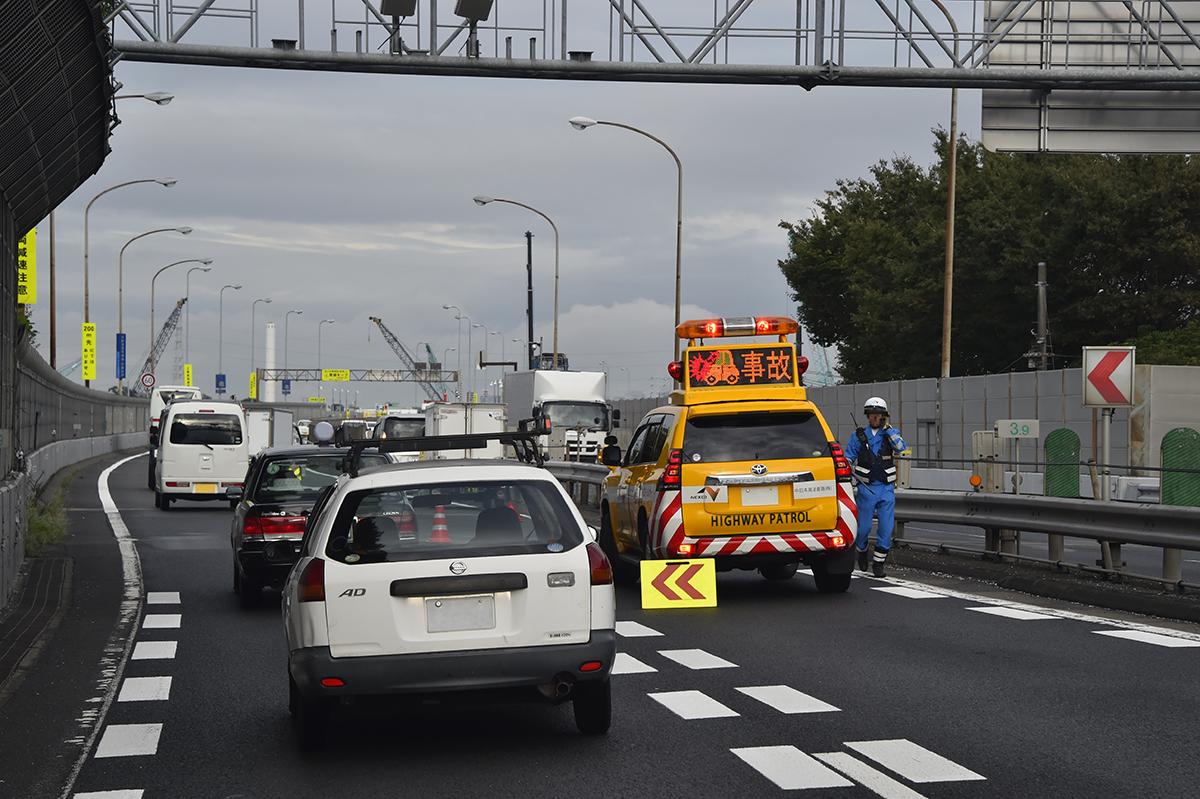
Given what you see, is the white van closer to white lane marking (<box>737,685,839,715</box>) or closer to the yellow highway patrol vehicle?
the yellow highway patrol vehicle

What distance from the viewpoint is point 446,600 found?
8508 millimetres

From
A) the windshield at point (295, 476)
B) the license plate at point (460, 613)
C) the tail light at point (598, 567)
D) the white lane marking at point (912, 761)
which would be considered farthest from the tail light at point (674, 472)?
the license plate at point (460, 613)

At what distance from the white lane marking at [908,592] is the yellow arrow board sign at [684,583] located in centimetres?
187

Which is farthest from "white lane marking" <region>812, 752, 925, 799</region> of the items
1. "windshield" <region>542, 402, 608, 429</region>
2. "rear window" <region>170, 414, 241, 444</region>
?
"windshield" <region>542, 402, 608, 429</region>

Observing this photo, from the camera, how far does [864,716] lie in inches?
376

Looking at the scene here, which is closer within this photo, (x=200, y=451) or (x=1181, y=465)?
(x=1181, y=465)

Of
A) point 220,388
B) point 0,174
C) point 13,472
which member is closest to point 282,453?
point 0,174

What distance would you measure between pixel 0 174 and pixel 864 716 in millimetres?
10619

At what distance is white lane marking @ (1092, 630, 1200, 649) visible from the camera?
40.8 ft

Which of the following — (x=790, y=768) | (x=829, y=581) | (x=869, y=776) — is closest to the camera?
(x=869, y=776)

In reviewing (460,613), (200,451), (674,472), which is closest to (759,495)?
(674,472)

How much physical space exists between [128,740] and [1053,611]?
8422 mm

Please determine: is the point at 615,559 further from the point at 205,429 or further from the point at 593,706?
the point at 205,429

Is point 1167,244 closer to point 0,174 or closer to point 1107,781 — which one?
point 0,174
